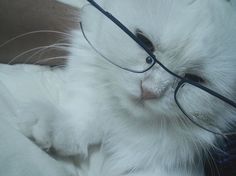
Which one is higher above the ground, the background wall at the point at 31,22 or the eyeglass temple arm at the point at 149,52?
the eyeglass temple arm at the point at 149,52

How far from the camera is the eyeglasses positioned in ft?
2.64

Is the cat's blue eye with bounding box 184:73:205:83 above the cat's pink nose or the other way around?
above

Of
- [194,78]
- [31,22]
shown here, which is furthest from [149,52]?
[31,22]

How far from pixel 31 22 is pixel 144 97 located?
53 centimetres

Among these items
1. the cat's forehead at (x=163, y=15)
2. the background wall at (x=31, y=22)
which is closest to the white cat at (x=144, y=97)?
the cat's forehead at (x=163, y=15)

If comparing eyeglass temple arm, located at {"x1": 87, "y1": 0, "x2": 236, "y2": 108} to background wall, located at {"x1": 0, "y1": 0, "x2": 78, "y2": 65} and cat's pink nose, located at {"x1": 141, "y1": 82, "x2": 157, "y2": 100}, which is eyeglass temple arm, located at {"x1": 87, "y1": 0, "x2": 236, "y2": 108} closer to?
cat's pink nose, located at {"x1": 141, "y1": 82, "x2": 157, "y2": 100}

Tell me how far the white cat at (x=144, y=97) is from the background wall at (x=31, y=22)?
0.16m

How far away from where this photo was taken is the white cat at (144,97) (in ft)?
2.59

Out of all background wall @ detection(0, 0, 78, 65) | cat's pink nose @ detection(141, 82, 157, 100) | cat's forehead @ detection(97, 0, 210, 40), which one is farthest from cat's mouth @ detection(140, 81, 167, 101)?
background wall @ detection(0, 0, 78, 65)

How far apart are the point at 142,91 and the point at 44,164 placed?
252 mm

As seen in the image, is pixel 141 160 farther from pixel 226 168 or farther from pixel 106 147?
pixel 226 168

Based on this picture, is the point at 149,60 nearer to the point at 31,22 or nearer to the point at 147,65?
the point at 147,65

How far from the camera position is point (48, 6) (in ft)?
4.01

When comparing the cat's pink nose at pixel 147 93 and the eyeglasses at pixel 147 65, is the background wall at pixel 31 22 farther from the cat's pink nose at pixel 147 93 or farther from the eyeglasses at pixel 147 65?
the cat's pink nose at pixel 147 93
